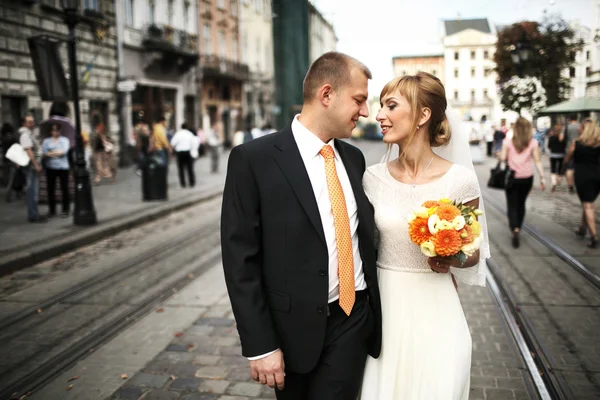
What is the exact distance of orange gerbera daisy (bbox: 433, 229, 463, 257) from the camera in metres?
2.17

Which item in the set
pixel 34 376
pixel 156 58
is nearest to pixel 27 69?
pixel 156 58

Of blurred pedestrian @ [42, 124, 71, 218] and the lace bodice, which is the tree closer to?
the lace bodice

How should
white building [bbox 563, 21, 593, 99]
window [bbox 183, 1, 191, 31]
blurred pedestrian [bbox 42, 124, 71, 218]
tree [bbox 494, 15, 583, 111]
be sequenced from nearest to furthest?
white building [bbox 563, 21, 593, 99] < tree [bbox 494, 15, 583, 111] < blurred pedestrian [bbox 42, 124, 71, 218] < window [bbox 183, 1, 191, 31]

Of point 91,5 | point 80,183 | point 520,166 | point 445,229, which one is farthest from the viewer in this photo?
point 91,5

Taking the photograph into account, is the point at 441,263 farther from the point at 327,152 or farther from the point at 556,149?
the point at 556,149

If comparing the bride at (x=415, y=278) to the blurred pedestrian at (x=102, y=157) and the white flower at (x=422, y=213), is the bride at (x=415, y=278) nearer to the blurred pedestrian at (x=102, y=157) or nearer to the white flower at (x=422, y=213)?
the white flower at (x=422, y=213)

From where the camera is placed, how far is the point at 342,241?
2.25 meters

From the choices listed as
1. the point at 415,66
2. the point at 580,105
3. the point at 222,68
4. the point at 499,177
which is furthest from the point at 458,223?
the point at 222,68

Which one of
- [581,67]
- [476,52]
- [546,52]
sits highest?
[476,52]

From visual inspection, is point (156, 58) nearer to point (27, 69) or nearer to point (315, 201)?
point (27, 69)

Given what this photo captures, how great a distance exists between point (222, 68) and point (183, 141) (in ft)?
69.0

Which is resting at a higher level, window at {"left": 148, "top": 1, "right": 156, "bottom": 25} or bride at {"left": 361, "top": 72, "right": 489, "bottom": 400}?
window at {"left": 148, "top": 1, "right": 156, "bottom": 25}

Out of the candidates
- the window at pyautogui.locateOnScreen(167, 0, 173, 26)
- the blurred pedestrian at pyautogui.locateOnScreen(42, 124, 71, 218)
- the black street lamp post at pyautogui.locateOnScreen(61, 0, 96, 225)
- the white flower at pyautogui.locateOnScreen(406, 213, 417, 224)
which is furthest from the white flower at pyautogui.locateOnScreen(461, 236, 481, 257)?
the window at pyautogui.locateOnScreen(167, 0, 173, 26)

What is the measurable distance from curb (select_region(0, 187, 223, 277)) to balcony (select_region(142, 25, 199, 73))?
45.7 feet
